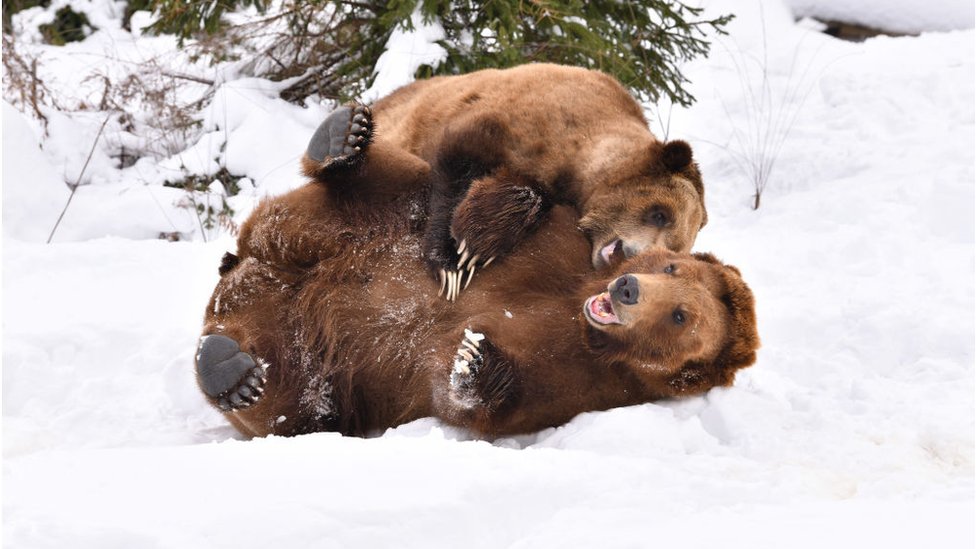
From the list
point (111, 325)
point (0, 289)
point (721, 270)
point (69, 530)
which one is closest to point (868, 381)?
point (721, 270)

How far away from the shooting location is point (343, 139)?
366 cm

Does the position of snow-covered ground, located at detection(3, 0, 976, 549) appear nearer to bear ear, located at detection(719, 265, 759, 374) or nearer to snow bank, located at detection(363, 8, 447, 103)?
bear ear, located at detection(719, 265, 759, 374)

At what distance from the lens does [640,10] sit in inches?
275

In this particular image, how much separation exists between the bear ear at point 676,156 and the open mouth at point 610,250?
469 mm

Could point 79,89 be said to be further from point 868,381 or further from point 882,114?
point 868,381

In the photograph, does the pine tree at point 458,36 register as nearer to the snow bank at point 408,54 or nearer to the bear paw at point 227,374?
the snow bank at point 408,54

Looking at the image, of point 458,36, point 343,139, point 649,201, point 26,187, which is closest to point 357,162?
point 343,139

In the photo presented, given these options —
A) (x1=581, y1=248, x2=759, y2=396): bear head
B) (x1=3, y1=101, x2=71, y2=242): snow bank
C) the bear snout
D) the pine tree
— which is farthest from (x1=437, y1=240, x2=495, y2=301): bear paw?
(x1=3, y1=101, x2=71, y2=242): snow bank

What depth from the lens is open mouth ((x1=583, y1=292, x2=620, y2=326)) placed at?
9.80 ft

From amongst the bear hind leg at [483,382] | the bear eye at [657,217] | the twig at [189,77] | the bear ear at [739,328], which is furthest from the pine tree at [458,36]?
the bear hind leg at [483,382]

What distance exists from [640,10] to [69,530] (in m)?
6.16

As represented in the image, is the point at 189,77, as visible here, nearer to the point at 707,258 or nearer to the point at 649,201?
the point at 649,201

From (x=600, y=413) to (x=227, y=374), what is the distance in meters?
1.30

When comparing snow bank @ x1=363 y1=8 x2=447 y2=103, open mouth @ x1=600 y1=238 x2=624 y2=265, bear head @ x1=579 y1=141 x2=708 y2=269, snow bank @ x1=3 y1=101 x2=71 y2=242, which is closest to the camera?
open mouth @ x1=600 y1=238 x2=624 y2=265
